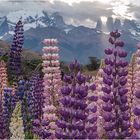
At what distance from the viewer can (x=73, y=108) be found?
5234 mm

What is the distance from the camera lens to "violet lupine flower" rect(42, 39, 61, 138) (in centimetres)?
709

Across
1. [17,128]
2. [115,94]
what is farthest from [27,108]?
[115,94]

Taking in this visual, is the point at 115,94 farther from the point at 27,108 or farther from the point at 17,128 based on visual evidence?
the point at 27,108

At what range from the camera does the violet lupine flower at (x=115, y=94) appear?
6.03 m

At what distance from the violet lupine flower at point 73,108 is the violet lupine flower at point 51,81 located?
51.4 inches

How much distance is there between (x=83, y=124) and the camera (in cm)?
539

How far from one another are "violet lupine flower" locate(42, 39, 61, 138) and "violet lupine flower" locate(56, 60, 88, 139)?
4.28 ft

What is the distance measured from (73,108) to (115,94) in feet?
3.81

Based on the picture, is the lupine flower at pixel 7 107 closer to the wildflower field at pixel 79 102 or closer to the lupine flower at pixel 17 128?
A: the wildflower field at pixel 79 102

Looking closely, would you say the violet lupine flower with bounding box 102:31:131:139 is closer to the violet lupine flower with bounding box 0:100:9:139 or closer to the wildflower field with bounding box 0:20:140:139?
the wildflower field with bounding box 0:20:140:139

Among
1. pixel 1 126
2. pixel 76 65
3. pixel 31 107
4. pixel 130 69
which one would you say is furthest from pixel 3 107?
pixel 76 65

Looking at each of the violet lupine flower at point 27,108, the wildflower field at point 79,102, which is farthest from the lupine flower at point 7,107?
the violet lupine flower at point 27,108

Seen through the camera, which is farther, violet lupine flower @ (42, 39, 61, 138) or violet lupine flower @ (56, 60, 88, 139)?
violet lupine flower @ (42, 39, 61, 138)

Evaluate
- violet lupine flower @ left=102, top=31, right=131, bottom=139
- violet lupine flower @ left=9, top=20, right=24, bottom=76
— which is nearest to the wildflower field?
violet lupine flower @ left=102, top=31, right=131, bottom=139
